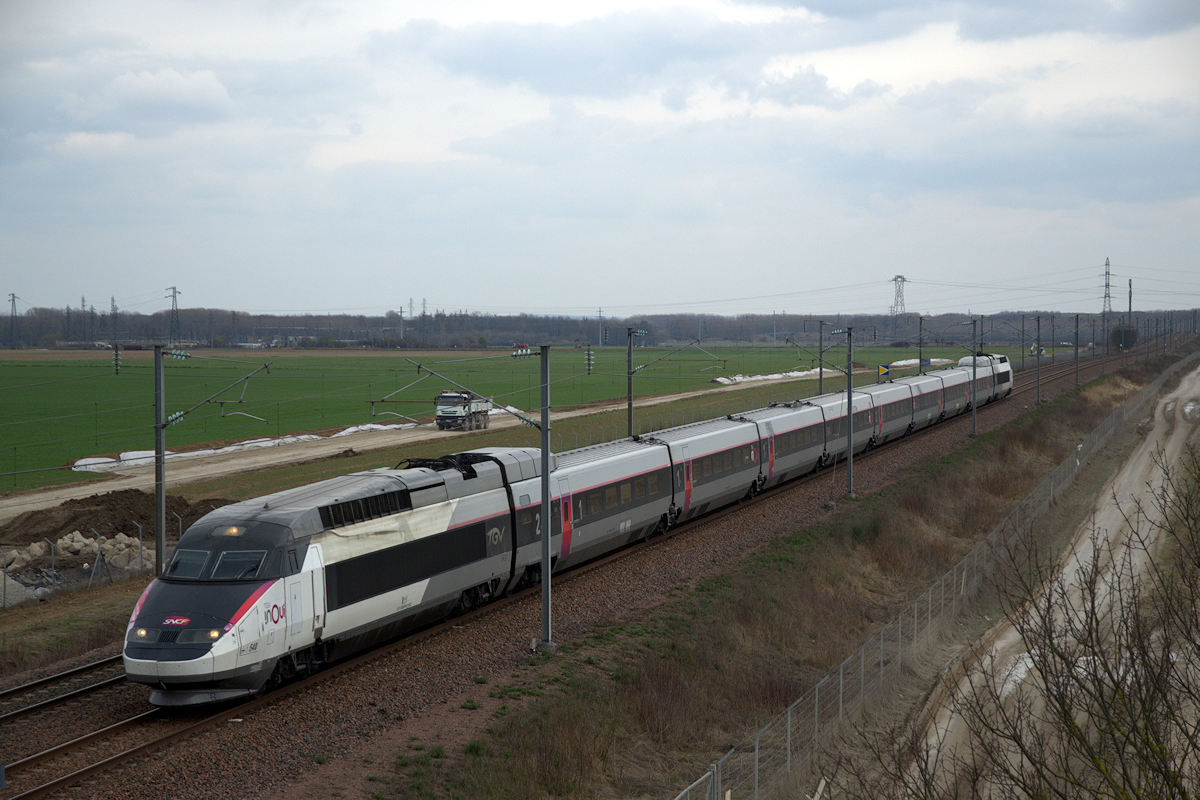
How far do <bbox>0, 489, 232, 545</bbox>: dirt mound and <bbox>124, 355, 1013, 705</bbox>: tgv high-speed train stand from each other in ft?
57.4

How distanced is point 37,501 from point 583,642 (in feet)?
118

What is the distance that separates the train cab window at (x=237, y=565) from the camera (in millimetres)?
17797

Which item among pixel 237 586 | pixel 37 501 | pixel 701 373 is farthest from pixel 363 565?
pixel 701 373

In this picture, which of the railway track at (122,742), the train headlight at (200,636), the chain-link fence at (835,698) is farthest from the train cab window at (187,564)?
the chain-link fence at (835,698)

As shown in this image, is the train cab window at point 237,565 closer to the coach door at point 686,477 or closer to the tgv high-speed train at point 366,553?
the tgv high-speed train at point 366,553

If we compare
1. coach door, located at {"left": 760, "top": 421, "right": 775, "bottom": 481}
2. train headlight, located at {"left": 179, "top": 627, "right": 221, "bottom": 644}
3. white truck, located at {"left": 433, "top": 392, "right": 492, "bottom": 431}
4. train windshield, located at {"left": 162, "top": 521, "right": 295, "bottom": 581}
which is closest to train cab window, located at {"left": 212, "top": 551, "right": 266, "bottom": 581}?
train windshield, located at {"left": 162, "top": 521, "right": 295, "bottom": 581}

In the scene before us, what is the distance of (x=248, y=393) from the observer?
96688mm

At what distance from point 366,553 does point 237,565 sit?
2.85 m

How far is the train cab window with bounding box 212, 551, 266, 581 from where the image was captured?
1780cm

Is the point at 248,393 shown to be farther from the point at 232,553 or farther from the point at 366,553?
the point at 232,553

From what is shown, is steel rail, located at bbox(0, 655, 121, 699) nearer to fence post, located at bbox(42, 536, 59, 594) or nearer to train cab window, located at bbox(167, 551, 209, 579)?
train cab window, located at bbox(167, 551, 209, 579)

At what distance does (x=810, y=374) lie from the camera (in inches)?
5354

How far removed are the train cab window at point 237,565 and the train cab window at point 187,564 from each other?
0.31 metres

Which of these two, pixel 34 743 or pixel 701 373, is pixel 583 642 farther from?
pixel 701 373
